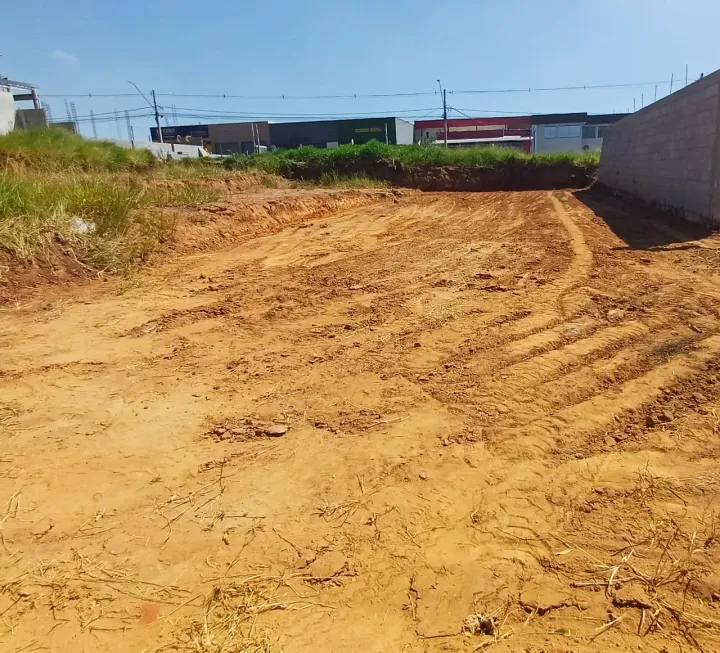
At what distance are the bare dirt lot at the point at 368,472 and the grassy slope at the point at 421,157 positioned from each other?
16807mm

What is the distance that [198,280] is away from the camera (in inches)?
277

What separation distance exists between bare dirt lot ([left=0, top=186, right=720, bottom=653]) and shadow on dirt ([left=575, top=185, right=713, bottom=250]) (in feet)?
8.20

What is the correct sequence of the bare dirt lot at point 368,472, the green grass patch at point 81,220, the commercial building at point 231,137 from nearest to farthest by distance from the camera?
1. the bare dirt lot at point 368,472
2. the green grass patch at point 81,220
3. the commercial building at point 231,137

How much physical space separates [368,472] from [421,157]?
20724 millimetres

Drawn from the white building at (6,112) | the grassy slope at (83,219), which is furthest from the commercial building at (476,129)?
the grassy slope at (83,219)

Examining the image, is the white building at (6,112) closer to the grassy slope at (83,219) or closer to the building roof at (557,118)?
the grassy slope at (83,219)

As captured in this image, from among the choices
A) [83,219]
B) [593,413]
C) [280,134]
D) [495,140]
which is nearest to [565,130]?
[495,140]

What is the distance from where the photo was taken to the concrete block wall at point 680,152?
8531 millimetres

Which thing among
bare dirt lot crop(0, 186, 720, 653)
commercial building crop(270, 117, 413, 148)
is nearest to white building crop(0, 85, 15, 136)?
bare dirt lot crop(0, 186, 720, 653)

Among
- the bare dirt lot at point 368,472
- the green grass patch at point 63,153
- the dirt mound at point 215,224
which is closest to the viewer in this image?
the bare dirt lot at point 368,472

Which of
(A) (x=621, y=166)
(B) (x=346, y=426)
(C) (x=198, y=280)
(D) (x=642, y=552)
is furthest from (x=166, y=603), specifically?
(A) (x=621, y=166)

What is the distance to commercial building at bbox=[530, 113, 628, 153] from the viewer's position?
46.2 meters

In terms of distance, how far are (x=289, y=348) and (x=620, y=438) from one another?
2.76m

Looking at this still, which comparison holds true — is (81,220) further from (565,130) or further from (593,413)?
(565,130)
